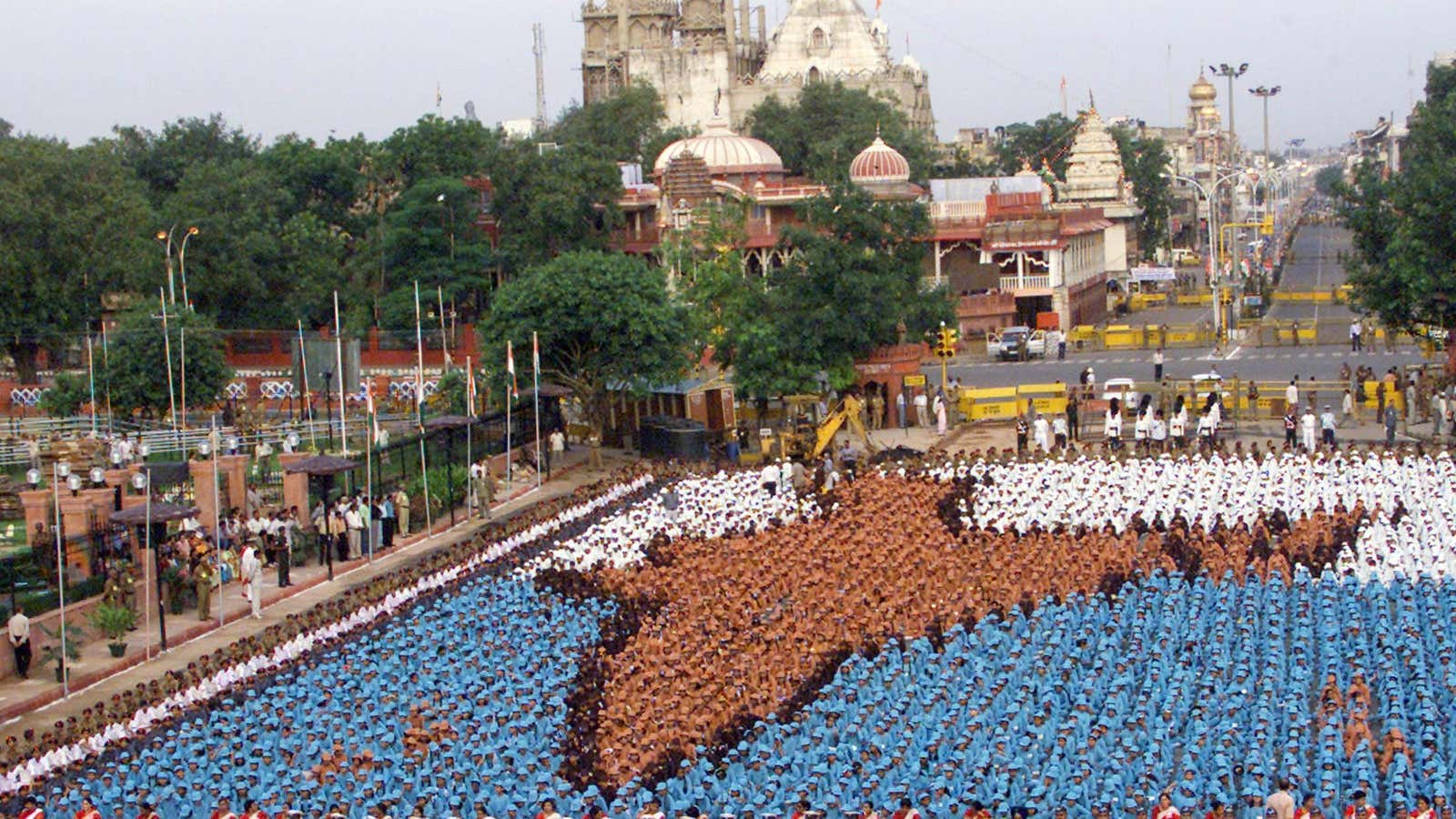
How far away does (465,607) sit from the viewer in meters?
22.6

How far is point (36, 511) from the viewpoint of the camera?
2623 cm

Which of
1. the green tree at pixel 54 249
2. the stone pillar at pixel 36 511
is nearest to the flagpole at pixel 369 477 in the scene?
the stone pillar at pixel 36 511

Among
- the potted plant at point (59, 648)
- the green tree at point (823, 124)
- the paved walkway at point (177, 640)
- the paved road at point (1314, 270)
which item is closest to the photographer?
the paved walkway at point (177, 640)

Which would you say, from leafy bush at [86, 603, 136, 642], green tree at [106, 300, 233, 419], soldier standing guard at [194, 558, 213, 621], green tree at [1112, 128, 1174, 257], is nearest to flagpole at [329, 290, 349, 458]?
green tree at [106, 300, 233, 419]

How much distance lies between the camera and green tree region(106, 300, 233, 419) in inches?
1531

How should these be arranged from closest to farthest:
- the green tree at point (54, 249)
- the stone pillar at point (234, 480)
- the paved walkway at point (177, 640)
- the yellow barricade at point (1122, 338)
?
1. the paved walkway at point (177, 640)
2. the stone pillar at point (234, 480)
3. the green tree at point (54, 249)
4. the yellow barricade at point (1122, 338)

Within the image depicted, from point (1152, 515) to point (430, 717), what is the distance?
11.6 m

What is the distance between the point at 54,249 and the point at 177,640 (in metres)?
21.9

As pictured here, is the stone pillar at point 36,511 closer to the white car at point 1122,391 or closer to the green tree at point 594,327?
the green tree at point 594,327

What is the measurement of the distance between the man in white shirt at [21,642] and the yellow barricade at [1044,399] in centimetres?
2025

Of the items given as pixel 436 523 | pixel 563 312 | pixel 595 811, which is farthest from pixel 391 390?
pixel 595 811

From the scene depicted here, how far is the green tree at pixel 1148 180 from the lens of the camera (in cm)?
8306

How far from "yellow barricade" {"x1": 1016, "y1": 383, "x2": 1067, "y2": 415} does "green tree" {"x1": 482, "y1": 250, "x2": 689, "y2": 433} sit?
20.5ft

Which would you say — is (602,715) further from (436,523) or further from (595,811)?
(436,523)
